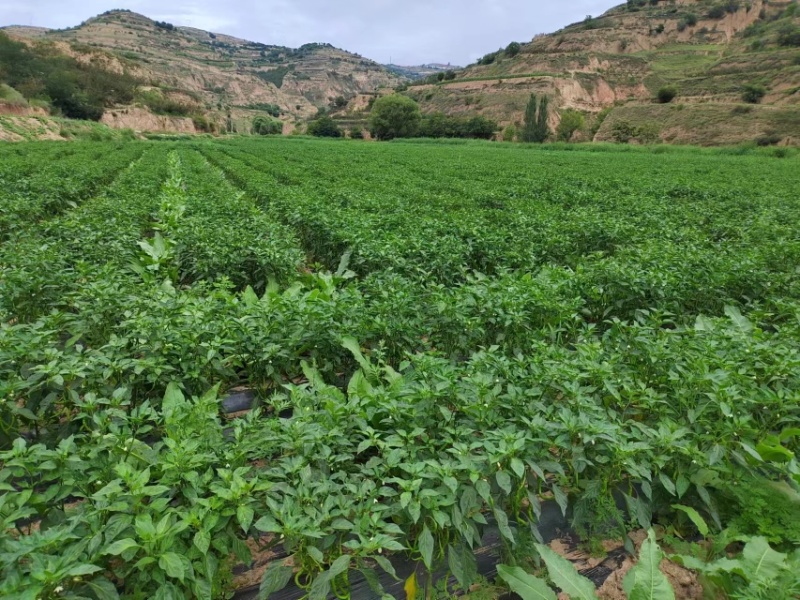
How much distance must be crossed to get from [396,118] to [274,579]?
7926 centimetres

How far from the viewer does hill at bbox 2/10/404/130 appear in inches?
3063

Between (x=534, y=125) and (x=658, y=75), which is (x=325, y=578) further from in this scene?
(x=658, y=75)

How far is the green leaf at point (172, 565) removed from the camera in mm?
1616

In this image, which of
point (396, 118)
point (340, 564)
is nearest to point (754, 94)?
point (396, 118)

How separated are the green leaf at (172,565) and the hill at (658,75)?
55.4m

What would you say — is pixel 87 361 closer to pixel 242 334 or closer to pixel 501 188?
pixel 242 334

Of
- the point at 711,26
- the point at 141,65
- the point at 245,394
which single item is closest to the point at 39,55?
the point at 141,65

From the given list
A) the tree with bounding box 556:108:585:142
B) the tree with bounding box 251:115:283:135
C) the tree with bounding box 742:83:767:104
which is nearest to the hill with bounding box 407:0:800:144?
the tree with bounding box 742:83:767:104

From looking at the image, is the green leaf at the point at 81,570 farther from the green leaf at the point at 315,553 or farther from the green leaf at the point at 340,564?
the green leaf at the point at 340,564

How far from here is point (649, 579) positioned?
187 centimetres

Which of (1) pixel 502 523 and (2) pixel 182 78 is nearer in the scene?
(1) pixel 502 523

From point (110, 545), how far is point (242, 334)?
1.81 meters

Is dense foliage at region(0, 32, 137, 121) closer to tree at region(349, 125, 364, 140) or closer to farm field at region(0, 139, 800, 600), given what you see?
tree at region(349, 125, 364, 140)

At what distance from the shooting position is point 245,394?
3.71 metres
